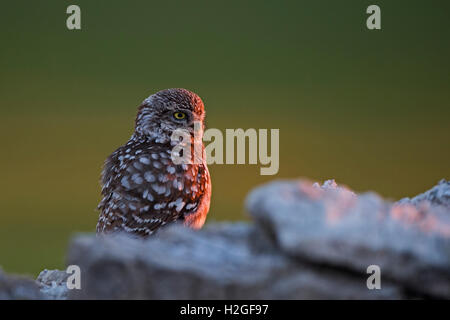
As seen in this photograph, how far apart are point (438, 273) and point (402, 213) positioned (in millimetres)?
495

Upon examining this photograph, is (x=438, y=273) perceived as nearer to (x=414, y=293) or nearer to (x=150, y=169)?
(x=414, y=293)

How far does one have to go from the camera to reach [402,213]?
131 inches

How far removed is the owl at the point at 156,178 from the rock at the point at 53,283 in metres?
0.56

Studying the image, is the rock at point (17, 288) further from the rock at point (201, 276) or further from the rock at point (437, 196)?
the rock at point (437, 196)

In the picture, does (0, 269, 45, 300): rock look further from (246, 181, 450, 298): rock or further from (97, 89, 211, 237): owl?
(246, 181, 450, 298): rock

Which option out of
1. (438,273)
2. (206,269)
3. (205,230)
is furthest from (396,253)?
(205,230)

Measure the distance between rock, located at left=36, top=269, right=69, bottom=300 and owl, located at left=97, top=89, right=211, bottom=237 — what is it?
0.56 m

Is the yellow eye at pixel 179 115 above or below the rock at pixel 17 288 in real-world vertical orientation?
above

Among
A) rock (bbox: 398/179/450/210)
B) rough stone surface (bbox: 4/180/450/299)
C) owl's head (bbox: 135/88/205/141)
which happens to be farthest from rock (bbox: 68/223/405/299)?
owl's head (bbox: 135/88/205/141)

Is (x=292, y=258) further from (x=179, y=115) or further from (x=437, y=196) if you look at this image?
(x=179, y=115)

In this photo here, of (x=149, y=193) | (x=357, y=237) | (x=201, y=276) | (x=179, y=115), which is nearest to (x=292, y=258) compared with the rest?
(x=357, y=237)

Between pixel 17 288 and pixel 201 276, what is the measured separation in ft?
4.98

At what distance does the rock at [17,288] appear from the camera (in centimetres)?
372

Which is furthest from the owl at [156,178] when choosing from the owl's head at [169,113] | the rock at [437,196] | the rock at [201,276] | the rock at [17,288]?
the rock at [437,196]
